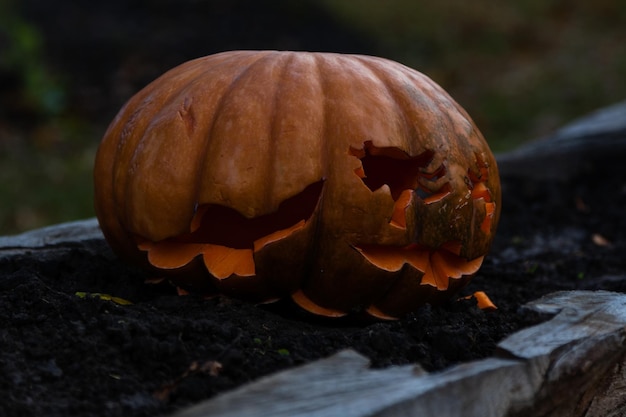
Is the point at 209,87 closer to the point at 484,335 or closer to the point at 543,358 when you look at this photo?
the point at 484,335

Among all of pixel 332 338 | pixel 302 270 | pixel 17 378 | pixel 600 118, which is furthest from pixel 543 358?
pixel 600 118

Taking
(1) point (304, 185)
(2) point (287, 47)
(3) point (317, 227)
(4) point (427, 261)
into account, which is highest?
(1) point (304, 185)

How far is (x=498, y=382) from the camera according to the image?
1.88 metres

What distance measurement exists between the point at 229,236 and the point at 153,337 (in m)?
0.50

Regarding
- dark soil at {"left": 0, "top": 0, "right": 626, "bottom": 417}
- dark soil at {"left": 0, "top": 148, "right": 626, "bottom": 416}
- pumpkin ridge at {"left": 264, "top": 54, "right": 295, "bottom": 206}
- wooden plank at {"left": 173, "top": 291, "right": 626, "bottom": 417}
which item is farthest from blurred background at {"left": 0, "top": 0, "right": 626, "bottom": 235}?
wooden plank at {"left": 173, "top": 291, "right": 626, "bottom": 417}

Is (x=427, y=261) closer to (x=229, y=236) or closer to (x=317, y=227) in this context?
(x=317, y=227)

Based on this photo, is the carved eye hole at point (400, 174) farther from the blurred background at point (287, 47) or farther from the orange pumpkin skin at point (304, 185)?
the blurred background at point (287, 47)

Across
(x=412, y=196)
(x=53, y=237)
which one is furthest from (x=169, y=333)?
(x=53, y=237)

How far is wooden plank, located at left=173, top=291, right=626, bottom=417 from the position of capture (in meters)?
1.61

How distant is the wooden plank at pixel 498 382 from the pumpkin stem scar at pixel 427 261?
34cm

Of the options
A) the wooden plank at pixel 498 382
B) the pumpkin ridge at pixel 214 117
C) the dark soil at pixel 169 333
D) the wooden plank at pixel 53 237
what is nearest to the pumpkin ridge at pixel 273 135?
the pumpkin ridge at pixel 214 117

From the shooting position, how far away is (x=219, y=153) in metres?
2.40

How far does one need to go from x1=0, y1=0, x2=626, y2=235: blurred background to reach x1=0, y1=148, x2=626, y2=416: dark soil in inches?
148

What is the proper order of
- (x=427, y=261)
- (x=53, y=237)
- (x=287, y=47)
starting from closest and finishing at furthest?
1. (x=427, y=261)
2. (x=53, y=237)
3. (x=287, y=47)
